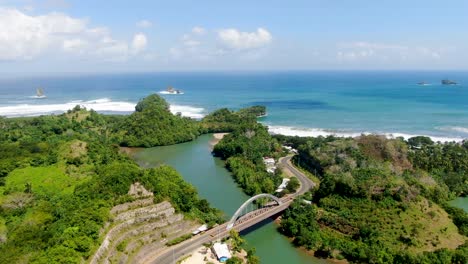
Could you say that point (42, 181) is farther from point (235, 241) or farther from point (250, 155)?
point (250, 155)

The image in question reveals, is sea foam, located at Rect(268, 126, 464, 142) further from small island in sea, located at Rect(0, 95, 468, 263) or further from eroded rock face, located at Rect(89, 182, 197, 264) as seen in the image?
eroded rock face, located at Rect(89, 182, 197, 264)

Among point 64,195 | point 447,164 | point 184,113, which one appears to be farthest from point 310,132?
point 64,195

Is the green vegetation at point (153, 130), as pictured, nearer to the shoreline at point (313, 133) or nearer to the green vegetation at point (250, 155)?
the green vegetation at point (250, 155)

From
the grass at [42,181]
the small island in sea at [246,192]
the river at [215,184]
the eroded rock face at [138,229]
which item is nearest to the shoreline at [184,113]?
the river at [215,184]

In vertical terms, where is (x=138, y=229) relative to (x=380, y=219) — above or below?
above

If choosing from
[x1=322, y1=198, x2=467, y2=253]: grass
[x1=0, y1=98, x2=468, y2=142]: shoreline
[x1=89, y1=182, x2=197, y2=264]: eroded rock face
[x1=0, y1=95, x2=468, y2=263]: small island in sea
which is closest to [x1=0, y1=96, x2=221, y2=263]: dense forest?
[x1=0, y1=95, x2=468, y2=263]: small island in sea

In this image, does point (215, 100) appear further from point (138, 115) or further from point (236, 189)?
point (236, 189)
